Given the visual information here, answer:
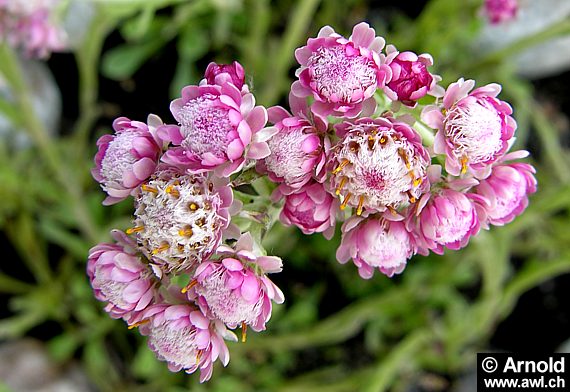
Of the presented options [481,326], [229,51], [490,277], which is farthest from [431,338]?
[229,51]

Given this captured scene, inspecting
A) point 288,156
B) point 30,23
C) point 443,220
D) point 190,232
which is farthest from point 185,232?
point 30,23

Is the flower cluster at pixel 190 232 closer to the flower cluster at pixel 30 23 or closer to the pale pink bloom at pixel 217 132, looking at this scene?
the pale pink bloom at pixel 217 132

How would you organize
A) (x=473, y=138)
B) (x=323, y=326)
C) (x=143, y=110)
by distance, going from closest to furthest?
1. (x=473, y=138)
2. (x=323, y=326)
3. (x=143, y=110)

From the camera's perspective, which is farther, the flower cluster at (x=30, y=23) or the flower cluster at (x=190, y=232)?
the flower cluster at (x=30, y=23)

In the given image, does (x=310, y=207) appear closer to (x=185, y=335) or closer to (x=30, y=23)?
(x=185, y=335)

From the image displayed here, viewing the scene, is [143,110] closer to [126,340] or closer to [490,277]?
[126,340]

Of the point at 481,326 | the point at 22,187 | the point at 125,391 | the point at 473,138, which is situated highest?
the point at 473,138

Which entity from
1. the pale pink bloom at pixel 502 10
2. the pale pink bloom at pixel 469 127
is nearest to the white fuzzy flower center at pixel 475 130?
the pale pink bloom at pixel 469 127
